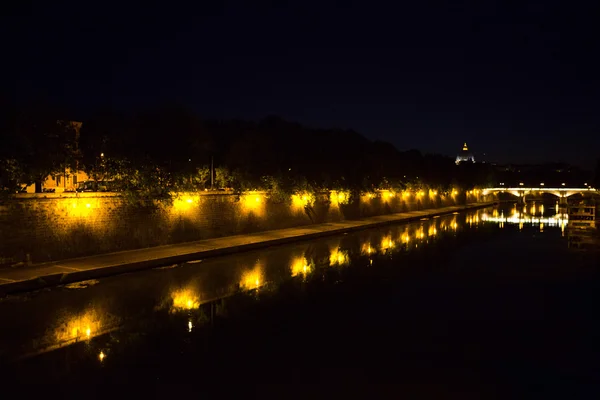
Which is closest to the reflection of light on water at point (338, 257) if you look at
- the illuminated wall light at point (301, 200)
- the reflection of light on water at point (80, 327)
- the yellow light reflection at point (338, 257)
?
the yellow light reflection at point (338, 257)

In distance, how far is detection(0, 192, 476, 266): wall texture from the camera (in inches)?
698

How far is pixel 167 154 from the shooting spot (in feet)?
83.6

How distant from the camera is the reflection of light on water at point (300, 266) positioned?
56.9 ft

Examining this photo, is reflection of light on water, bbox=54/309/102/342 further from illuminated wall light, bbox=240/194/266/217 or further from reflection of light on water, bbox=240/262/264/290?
illuminated wall light, bbox=240/194/266/217

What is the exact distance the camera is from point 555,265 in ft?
64.0

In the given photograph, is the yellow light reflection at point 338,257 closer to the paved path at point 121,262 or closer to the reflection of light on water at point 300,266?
the reflection of light on water at point 300,266

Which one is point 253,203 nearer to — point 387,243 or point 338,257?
point 387,243

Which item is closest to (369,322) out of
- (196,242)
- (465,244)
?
(196,242)

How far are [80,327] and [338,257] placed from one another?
1273 centimetres

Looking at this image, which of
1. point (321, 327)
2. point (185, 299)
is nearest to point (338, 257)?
point (185, 299)

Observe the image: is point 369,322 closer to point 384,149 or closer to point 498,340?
point 498,340

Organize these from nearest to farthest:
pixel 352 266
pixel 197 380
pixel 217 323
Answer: pixel 197 380
pixel 217 323
pixel 352 266

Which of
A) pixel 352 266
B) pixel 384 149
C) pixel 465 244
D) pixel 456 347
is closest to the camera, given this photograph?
pixel 456 347

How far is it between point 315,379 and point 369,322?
352 cm
